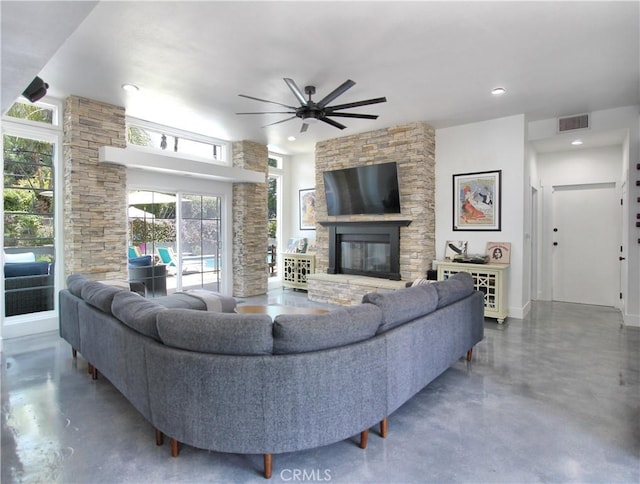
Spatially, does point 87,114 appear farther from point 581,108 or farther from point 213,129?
point 581,108

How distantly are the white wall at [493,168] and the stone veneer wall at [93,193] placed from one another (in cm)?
474

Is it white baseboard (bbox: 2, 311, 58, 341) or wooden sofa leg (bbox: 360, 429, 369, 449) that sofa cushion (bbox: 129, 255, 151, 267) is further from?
wooden sofa leg (bbox: 360, 429, 369, 449)

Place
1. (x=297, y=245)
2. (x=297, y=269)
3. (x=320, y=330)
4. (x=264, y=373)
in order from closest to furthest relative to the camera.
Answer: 1. (x=264, y=373)
2. (x=320, y=330)
3. (x=297, y=269)
4. (x=297, y=245)

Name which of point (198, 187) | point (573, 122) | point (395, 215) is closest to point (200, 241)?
point (198, 187)

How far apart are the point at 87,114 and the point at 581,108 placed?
21.0 ft

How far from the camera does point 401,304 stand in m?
2.32

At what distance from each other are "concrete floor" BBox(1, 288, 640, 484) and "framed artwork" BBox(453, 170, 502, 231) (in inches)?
93.1

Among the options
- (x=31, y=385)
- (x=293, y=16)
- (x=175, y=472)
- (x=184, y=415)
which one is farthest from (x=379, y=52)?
(x=31, y=385)

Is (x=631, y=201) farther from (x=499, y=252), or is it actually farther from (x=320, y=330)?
(x=320, y=330)

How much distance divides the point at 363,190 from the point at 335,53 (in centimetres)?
286

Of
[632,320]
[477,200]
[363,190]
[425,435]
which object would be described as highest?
[363,190]

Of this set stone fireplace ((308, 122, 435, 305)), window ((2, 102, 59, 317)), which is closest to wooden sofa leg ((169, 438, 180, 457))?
window ((2, 102, 59, 317))

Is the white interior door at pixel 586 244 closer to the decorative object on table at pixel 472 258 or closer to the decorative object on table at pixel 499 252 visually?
the decorative object on table at pixel 499 252

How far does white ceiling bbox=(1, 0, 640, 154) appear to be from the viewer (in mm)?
2580
